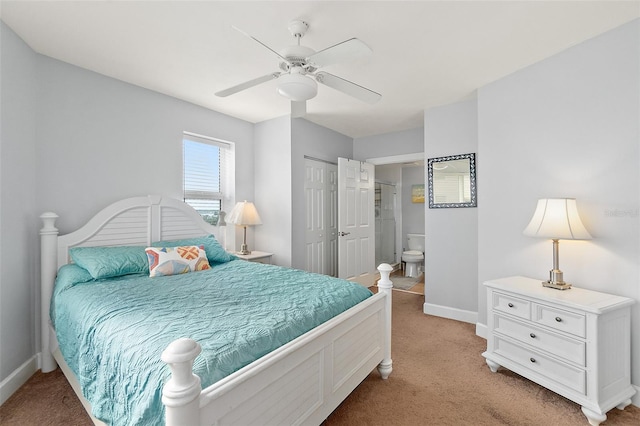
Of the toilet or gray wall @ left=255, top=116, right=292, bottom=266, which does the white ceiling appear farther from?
the toilet

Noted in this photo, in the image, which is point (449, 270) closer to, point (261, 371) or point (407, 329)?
point (407, 329)

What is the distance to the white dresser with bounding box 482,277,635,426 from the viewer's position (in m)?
1.76

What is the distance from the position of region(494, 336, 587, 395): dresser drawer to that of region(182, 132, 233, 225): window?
329 cm

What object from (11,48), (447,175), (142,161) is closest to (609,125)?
(447,175)

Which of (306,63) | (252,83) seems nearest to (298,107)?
(252,83)

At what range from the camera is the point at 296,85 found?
5.93 ft

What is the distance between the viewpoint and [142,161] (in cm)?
302

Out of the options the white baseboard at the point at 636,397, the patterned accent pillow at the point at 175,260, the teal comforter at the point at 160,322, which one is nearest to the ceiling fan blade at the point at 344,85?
the teal comforter at the point at 160,322

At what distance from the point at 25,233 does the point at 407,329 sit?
Answer: 3503 mm

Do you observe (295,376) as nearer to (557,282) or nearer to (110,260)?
(110,260)

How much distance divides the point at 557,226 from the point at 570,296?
48 cm

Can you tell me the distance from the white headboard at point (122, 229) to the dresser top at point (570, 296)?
3036 millimetres

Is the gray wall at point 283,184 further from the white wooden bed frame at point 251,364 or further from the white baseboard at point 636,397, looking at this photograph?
the white baseboard at point 636,397

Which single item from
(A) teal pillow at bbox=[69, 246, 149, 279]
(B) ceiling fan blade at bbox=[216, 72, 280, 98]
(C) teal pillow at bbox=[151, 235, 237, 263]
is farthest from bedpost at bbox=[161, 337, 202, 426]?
(C) teal pillow at bbox=[151, 235, 237, 263]
